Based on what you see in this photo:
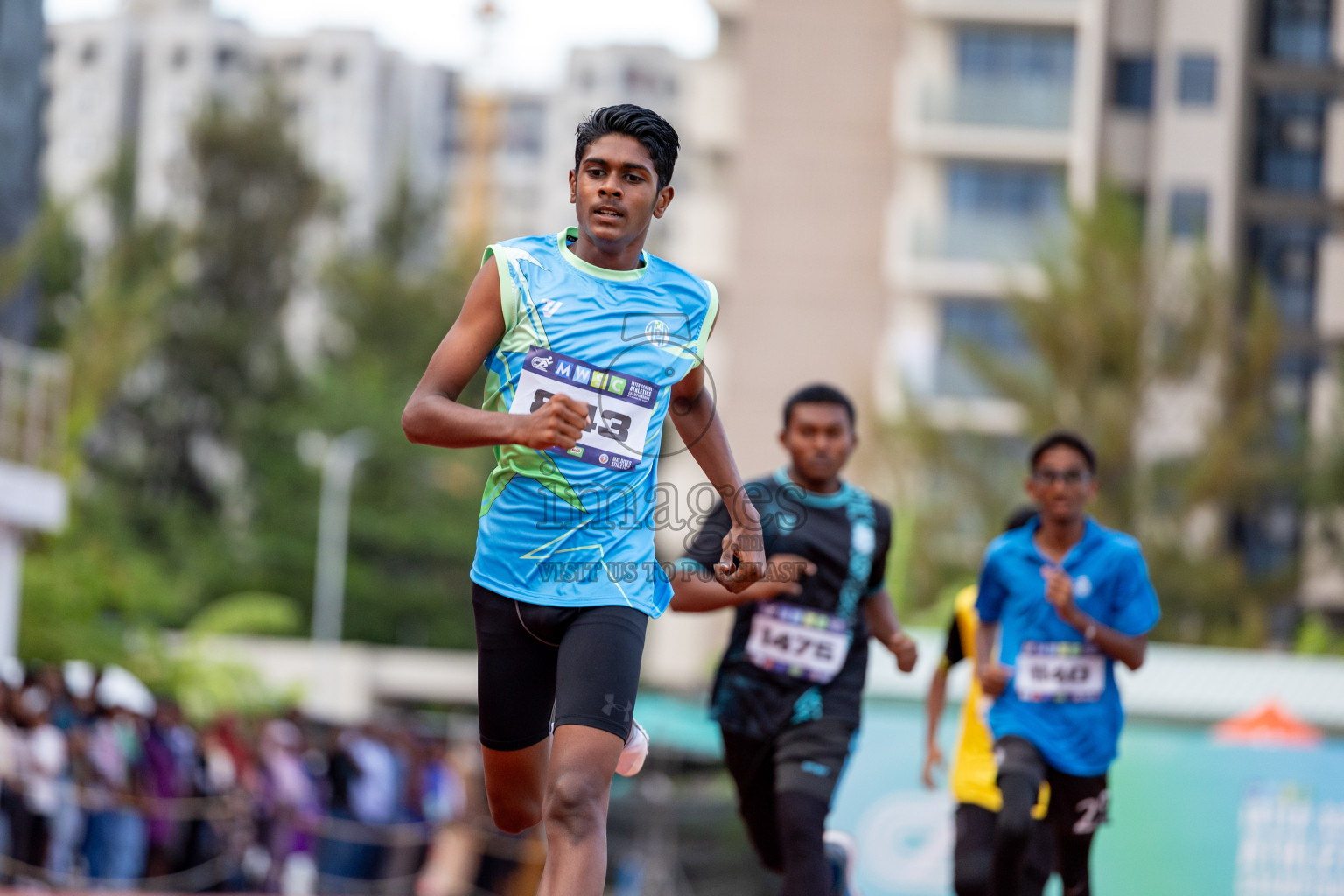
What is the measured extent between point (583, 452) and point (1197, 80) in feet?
134

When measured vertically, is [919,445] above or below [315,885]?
above

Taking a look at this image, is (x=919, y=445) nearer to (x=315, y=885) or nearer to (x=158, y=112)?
(x=315, y=885)

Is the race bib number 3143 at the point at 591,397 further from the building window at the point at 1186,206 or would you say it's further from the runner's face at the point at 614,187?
the building window at the point at 1186,206

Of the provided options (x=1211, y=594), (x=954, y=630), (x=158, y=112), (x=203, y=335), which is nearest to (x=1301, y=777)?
(x=954, y=630)

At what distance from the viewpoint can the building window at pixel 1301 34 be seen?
44562mm

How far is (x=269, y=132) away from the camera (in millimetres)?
56031

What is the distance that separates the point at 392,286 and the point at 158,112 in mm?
42134

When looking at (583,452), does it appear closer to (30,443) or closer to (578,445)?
(578,445)

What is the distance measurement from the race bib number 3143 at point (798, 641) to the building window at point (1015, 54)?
132 ft

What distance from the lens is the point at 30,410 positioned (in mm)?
22391

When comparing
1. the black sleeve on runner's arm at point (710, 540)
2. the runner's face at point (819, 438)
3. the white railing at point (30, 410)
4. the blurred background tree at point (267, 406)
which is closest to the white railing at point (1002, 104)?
the blurred background tree at point (267, 406)

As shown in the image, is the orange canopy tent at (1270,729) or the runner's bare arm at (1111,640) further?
the orange canopy tent at (1270,729)

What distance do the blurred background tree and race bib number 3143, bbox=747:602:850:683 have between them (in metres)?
45.0

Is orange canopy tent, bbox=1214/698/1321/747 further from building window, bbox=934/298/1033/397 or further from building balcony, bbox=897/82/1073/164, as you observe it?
building balcony, bbox=897/82/1073/164
